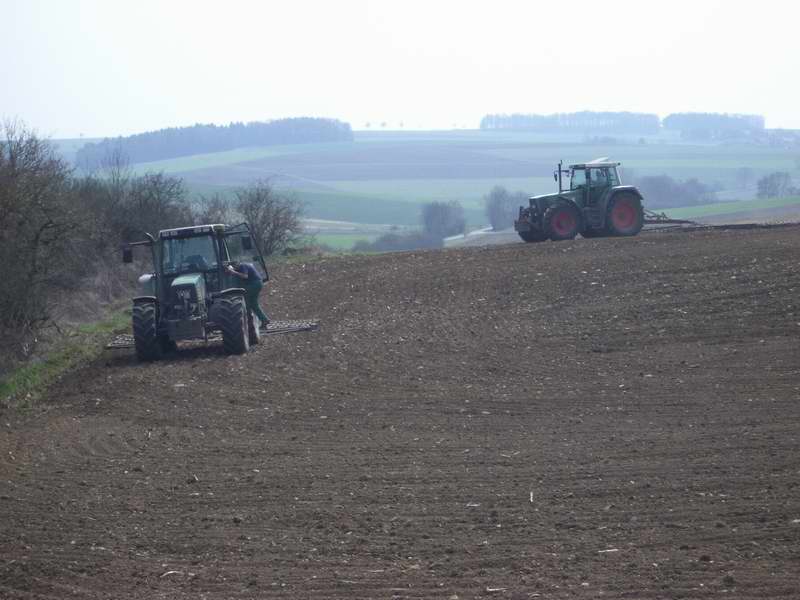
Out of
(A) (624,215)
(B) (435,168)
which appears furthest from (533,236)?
(B) (435,168)

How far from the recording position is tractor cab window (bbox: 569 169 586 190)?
89.8 ft

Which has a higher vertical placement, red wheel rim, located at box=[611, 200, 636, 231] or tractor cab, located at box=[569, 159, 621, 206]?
tractor cab, located at box=[569, 159, 621, 206]

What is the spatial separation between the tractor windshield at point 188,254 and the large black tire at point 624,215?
44.8 ft

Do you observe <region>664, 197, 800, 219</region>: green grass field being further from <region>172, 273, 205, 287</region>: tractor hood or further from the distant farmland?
<region>172, 273, 205, 287</region>: tractor hood

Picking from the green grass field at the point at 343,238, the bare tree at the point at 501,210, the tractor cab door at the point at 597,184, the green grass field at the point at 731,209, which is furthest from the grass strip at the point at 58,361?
the bare tree at the point at 501,210

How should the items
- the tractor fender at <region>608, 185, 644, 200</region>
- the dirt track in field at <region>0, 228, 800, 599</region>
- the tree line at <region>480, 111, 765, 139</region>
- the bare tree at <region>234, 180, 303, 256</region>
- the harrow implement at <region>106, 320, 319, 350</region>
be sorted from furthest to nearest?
1. the tree line at <region>480, 111, 765, 139</region>
2. the bare tree at <region>234, 180, 303, 256</region>
3. the tractor fender at <region>608, 185, 644, 200</region>
4. the harrow implement at <region>106, 320, 319, 350</region>
5. the dirt track in field at <region>0, 228, 800, 599</region>

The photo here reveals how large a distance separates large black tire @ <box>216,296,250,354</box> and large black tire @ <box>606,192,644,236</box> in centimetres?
1403

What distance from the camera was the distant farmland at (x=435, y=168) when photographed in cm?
6825

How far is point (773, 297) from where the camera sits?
17.3 metres

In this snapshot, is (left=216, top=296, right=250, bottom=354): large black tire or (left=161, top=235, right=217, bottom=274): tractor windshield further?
(left=161, top=235, right=217, bottom=274): tractor windshield

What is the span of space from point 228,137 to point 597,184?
75.3 metres

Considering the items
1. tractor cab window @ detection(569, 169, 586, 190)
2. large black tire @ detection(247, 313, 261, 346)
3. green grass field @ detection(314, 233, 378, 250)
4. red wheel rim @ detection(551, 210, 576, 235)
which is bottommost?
green grass field @ detection(314, 233, 378, 250)

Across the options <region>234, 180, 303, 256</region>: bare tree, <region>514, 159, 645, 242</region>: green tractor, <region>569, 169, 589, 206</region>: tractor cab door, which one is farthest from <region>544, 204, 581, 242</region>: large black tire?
<region>234, 180, 303, 256</region>: bare tree

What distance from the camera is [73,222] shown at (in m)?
21.4
